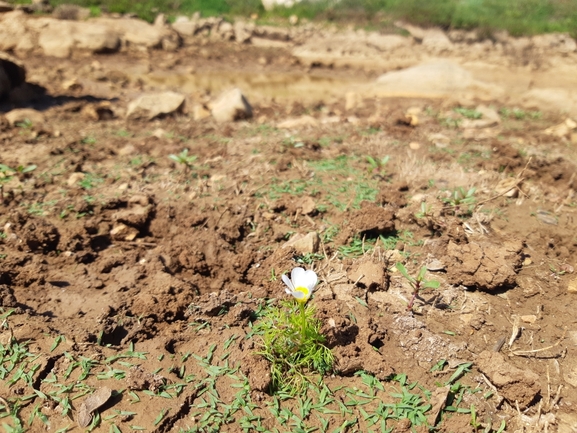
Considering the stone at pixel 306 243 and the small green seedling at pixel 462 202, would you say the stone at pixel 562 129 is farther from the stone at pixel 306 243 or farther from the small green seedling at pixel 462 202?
the stone at pixel 306 243

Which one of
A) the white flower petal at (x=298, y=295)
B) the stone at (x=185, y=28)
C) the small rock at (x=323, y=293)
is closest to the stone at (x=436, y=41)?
the stone at (x=185, y=28)

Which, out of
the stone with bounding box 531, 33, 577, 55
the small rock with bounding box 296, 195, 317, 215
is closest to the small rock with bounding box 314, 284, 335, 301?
the small rock with bounding box 296, 195, 317, 215

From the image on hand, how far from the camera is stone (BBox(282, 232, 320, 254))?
3.50 metres

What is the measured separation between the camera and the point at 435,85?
949cm

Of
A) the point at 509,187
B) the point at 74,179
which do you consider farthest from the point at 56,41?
the point at 509,187

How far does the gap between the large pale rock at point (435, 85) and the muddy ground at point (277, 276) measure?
3.79 metres

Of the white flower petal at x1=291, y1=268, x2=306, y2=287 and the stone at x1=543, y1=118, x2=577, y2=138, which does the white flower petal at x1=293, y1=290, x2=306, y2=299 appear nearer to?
the white flower petal at x1=291, y1=268, x2=306, y2=287

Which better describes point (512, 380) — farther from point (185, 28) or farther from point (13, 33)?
point (185, 28)

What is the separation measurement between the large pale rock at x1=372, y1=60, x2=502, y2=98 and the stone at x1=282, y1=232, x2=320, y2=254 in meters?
6.59

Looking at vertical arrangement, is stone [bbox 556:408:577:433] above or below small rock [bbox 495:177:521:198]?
below

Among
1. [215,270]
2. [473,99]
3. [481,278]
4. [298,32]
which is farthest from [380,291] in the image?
[298,32]

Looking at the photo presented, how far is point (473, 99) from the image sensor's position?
8422 millimetres

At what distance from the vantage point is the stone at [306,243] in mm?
3504

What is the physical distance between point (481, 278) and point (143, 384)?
217cm
